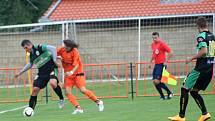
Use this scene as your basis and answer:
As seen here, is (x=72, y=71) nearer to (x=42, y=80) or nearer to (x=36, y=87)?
(x=42, y=80)

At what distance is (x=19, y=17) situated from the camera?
1395 inches

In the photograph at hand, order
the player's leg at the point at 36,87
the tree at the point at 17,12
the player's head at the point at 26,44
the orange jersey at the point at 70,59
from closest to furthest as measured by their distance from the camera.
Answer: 1. the player's head at the point at 26,44
2. the player's leg at the point at 36,87
3. the orange jersey at the point at 70,59
4. the tree at the point at 17,12

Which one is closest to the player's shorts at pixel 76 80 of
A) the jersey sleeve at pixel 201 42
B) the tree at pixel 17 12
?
the jersey sleeve at pixel 201 42

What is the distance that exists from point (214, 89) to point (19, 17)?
18.8 metres

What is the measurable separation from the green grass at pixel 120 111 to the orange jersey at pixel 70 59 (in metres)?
1.02

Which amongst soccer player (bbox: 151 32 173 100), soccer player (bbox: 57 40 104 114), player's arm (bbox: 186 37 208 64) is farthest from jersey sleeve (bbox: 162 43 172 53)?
player's arm (bbox: 186 37 208 64)

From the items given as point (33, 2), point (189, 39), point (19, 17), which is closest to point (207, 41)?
point (189, 39)

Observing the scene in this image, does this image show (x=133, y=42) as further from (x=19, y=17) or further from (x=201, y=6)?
(x=19, y=17)

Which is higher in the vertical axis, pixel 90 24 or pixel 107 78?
pixel 90 24

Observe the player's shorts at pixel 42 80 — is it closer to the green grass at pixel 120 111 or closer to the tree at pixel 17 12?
the green grass at pixel 120 111

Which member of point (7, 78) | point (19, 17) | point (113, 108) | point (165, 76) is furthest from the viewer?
point (19, 17)

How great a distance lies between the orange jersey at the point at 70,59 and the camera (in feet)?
47.0

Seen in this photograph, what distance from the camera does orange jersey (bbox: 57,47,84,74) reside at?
1431cm

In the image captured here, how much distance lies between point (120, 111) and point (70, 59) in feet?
5.36
